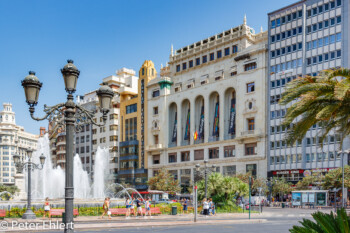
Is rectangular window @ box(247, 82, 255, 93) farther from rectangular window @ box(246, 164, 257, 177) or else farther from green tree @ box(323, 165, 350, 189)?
green tree @ box(323, 165, 350, 189)

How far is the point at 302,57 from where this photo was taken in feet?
224

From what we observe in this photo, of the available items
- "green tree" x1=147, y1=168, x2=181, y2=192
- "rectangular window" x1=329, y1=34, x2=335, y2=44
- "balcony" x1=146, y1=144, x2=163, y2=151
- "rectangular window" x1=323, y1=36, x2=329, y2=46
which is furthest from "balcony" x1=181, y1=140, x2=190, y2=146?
"rectangular window" x1=329, y1=34, x2=335, y2=44

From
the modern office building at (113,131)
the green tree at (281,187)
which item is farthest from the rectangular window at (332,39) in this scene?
the modern office building at (113,131)

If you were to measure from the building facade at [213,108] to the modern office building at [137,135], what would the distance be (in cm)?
220

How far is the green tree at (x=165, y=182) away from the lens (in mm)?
79500

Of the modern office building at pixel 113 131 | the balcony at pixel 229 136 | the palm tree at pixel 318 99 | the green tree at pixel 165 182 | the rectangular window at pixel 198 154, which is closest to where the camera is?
the palm tree at pixel 318 99

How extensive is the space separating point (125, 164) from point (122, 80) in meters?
25.4

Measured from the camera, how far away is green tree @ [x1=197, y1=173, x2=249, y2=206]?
4162cm

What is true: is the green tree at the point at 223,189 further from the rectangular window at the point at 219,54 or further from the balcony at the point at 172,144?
the balcony at the point at 172,144

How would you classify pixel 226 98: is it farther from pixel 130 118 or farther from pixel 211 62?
pixel 130 118

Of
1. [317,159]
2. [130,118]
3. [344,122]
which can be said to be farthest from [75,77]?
[130,118]

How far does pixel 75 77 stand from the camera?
32.2 feet

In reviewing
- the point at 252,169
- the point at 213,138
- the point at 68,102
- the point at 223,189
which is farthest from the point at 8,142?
the point at 68,102

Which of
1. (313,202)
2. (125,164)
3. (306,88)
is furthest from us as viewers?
(125,164)
